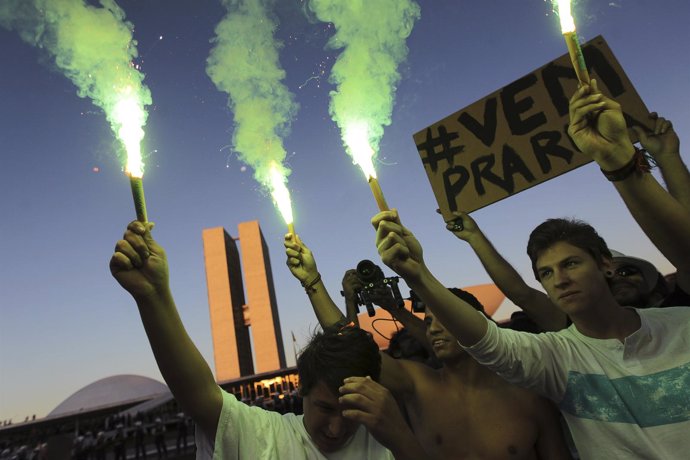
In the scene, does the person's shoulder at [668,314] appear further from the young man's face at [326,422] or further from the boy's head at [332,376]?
the young man's face at [326,422]

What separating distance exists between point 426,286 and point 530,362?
0.65 m

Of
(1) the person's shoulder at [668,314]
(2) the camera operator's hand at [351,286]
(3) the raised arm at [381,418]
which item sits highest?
(2) the camera operator's hand at [351,286]

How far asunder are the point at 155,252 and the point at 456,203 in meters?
2.54

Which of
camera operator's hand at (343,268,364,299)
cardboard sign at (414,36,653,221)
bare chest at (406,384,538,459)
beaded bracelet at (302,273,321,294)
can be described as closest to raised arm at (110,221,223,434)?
beaded bracelet at (302,273,321,294)

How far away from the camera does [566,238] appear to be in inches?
90.7

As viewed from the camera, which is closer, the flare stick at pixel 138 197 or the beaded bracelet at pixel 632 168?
the flare stick at pixel 138 197

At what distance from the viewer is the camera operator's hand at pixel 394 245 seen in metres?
1.87

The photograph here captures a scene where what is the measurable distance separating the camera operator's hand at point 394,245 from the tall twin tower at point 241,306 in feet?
109

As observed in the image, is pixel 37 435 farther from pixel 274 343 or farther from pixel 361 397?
pixel 361 397

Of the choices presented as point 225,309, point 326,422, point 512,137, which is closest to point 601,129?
point 512,137

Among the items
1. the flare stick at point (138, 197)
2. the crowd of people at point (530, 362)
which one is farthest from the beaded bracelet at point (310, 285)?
the flare stick at point (138, 197)

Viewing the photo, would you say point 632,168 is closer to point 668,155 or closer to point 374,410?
point 668,155

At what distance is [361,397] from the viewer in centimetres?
161

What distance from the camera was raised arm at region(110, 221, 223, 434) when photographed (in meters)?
1.58
